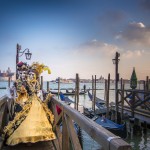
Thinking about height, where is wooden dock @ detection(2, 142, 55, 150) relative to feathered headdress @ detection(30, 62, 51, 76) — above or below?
below

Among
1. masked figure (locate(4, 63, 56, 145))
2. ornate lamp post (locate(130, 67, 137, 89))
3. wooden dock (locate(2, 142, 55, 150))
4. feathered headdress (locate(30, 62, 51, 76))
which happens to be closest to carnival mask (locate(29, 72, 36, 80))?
feathered headdress (locate(30, 62, 51, 76))

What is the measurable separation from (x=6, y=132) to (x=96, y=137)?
2.84 m

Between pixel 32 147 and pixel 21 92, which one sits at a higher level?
pixel 21 92

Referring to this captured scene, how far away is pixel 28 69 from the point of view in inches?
207

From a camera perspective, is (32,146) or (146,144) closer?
(32,146)

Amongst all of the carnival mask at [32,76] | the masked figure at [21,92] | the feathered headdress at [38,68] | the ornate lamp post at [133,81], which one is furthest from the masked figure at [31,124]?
the ornate lamp post at [133,81]

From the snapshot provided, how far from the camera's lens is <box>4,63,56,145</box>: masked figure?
3.68 metres

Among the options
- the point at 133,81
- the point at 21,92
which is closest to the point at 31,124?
the point at 21,92

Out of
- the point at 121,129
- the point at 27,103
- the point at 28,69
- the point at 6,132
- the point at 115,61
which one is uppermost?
the point at 115,61

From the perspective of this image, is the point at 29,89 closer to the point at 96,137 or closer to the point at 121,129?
the point at 96,137

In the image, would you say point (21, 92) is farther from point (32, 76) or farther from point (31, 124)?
point (31, 124)

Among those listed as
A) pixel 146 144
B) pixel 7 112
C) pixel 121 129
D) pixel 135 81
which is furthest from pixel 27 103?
pixel 135 81

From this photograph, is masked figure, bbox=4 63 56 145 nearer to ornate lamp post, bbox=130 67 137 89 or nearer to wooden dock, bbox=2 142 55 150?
wooden dock, bbox=2 142 55 150

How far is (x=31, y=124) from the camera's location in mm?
3836
